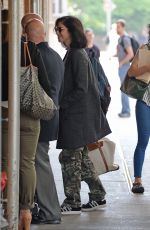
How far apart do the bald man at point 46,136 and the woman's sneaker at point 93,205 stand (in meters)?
0.62

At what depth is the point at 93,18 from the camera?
66875mm

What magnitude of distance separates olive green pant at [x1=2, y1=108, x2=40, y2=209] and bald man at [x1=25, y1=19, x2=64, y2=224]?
1.28 ft

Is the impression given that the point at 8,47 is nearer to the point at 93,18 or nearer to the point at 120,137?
the point at 120,137

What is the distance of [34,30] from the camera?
21.9 ft

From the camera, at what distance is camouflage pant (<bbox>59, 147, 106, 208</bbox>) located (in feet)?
24.3

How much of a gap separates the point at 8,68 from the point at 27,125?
602mm

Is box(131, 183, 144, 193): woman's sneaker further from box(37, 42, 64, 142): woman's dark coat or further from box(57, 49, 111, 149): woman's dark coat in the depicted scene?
box(37, 42, 64, 142): woman's dark coat

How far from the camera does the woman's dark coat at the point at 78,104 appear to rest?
716cm

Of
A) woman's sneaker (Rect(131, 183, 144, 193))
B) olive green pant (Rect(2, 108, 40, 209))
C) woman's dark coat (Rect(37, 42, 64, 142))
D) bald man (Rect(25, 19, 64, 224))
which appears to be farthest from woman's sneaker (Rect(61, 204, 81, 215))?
woman's sneaker (Rect(131, 183, 144, 193))

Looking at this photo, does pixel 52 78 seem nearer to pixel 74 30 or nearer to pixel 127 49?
pixel 74 30

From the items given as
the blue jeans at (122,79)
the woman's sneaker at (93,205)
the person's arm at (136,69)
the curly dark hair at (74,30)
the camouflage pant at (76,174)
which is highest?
the curly dark hair at (74,30)

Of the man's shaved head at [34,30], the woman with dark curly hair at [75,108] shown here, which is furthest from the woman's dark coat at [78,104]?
the man's shaved head at [34,30]

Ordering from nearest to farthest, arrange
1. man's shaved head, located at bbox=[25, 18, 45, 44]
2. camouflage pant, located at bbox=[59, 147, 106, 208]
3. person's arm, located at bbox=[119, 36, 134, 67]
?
man's shaved head, located at bbox=[25, 18, 45, 44] < camouflage pant, located at bbox=[59, 147, 106, 208] < person's arm, located at bbox=[119, 36, 134, 67]

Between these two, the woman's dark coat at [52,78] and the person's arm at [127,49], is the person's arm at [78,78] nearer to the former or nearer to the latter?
the woman's dark coat at [52,78]
